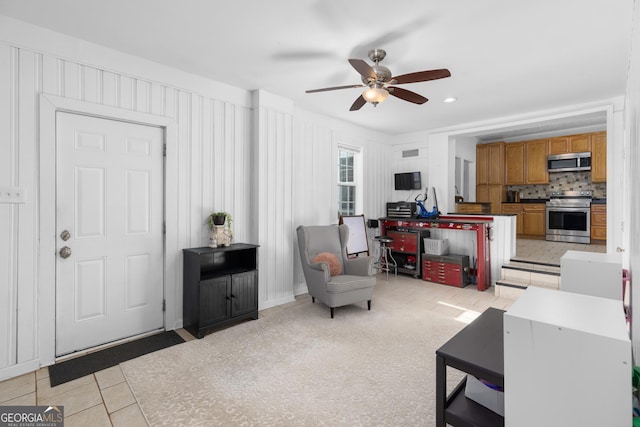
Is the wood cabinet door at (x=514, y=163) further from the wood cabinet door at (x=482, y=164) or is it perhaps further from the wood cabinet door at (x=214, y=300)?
the wood cabinet door at (x=214, y=300)

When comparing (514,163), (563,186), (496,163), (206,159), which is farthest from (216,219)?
(563,186)

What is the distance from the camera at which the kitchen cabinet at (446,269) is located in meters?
4.87

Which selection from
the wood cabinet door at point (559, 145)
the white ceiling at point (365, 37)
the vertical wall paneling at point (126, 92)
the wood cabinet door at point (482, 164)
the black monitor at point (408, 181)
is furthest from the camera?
the wood cabinet door at point (482, 164)

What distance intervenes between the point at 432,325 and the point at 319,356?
4.58 feet

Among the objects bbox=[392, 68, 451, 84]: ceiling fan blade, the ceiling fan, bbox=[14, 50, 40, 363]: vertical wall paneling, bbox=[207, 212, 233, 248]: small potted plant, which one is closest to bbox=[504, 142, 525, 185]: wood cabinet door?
the ceiling fan

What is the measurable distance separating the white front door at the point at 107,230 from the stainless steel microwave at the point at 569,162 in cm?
797

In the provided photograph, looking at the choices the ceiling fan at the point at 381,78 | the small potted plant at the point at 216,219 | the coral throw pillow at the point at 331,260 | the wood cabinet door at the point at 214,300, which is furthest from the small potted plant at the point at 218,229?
the ceiling fan at the point at 381,78

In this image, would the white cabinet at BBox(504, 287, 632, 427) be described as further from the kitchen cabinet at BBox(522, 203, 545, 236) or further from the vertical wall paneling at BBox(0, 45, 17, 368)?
the kitchen cabinet at BBox(522, 203, 545, 236)

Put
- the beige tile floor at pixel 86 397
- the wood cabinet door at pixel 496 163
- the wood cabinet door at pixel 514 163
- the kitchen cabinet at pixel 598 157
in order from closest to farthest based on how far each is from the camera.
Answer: the beige tile floor at pixel 86 397 < the kitchen cabinet at pixel 598 157 < the wood cabinet door at pixel 514 163 < the wood cabinet door at pixel 496 163

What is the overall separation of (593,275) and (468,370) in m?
1.60

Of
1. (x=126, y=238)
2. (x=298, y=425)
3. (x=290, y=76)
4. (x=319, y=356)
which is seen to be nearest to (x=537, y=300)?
(x=298, y=425)

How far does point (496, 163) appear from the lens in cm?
761

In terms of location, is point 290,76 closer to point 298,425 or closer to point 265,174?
point 265,174

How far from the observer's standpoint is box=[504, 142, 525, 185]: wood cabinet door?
745cm
